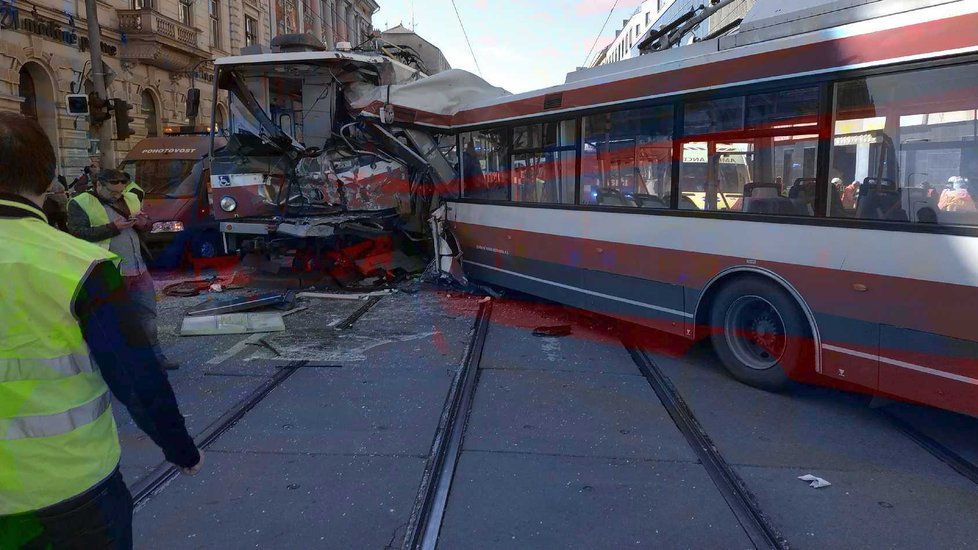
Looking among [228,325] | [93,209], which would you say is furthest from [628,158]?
[93,209]

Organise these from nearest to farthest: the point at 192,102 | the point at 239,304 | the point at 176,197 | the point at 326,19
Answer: the point at 239,304 < the point at 192,102 < the point at 176,197 < the point at 326,19

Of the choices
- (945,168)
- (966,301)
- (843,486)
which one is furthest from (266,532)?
(945,168)

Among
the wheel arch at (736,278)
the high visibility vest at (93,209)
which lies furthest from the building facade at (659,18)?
the high visibility vest at (93,209)

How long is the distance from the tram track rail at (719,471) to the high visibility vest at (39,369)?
9.94 feet

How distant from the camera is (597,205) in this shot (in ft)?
25.3

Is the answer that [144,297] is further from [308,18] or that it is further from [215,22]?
[308,18]

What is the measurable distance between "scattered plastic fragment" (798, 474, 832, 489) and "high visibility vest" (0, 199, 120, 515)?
381 cm

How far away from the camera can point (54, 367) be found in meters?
1.84

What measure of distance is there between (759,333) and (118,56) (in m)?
23.9

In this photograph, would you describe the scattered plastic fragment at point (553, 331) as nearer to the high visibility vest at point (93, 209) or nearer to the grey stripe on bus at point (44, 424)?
the high visibility vest at point (93, 209)

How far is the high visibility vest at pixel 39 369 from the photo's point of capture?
179 centimetres

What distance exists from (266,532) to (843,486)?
10.6 feet

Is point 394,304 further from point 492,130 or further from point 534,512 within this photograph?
point 534,512

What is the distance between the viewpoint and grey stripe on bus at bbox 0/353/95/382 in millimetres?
1802
